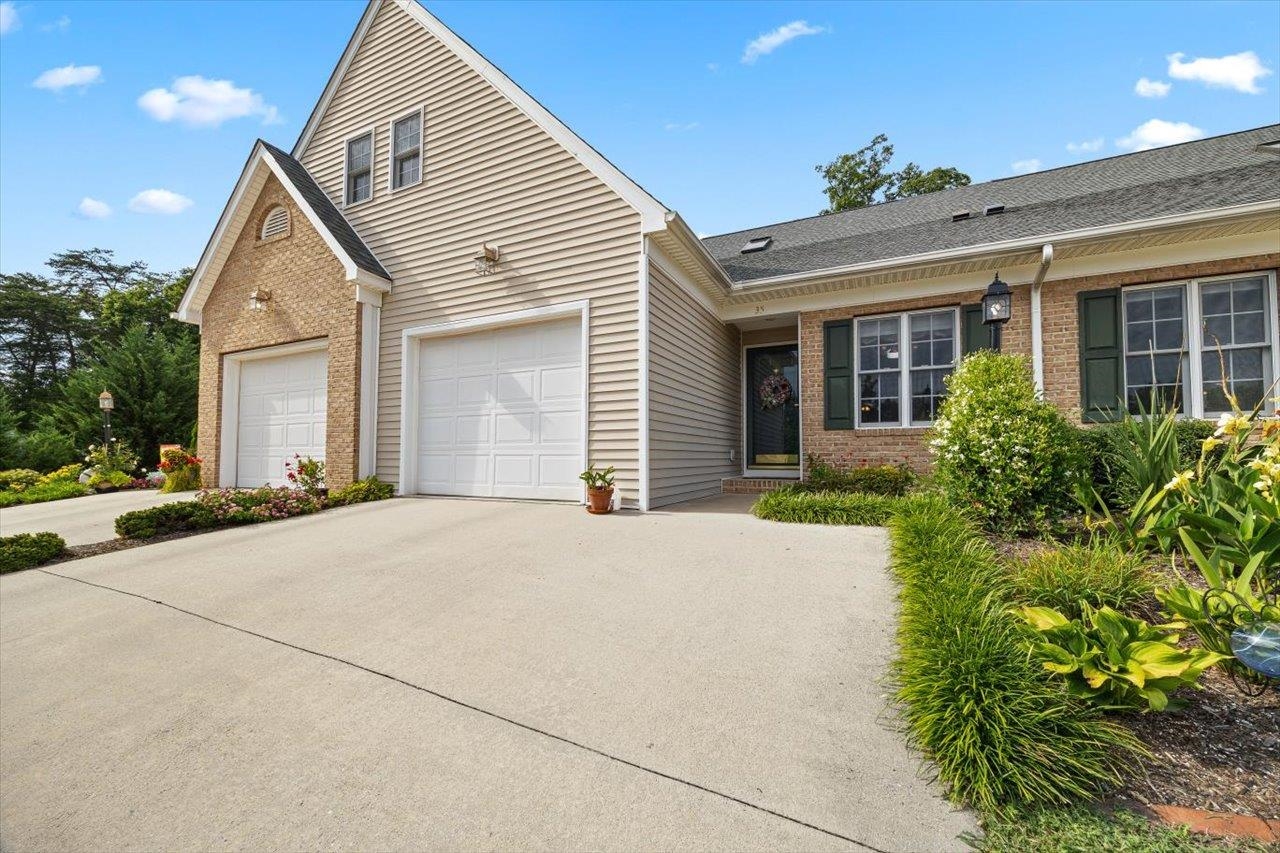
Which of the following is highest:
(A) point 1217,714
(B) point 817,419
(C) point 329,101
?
(C) point 329,101

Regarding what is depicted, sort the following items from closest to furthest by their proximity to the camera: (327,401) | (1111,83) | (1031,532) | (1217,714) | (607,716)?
(1217,714)
(607,716)
(1031,532)
(1111,83)
(327,401)

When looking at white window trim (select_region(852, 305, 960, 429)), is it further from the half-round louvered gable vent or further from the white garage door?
the half-round louvered gable vent

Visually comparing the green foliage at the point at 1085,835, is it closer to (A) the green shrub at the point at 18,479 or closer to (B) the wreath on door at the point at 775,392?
(B) the wreath on door at the point at 775,392

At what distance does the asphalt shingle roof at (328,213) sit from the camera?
834 cm

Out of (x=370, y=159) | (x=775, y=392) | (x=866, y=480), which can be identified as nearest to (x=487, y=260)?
(x=370, y=159)

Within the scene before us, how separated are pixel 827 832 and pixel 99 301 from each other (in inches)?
1733

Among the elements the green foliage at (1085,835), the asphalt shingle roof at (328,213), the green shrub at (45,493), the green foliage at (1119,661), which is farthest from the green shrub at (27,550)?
the green foliage at (1119,661)

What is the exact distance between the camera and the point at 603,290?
6.82m

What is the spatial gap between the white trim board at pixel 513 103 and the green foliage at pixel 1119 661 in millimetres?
5545

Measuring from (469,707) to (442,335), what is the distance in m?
6.62

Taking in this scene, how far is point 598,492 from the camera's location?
6.17 metres

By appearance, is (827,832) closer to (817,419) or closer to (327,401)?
(817,419)

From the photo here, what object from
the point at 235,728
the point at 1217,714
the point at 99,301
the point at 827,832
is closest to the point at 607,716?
the point at 827,832

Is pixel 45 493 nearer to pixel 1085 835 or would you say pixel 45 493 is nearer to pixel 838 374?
pixel 838 374
